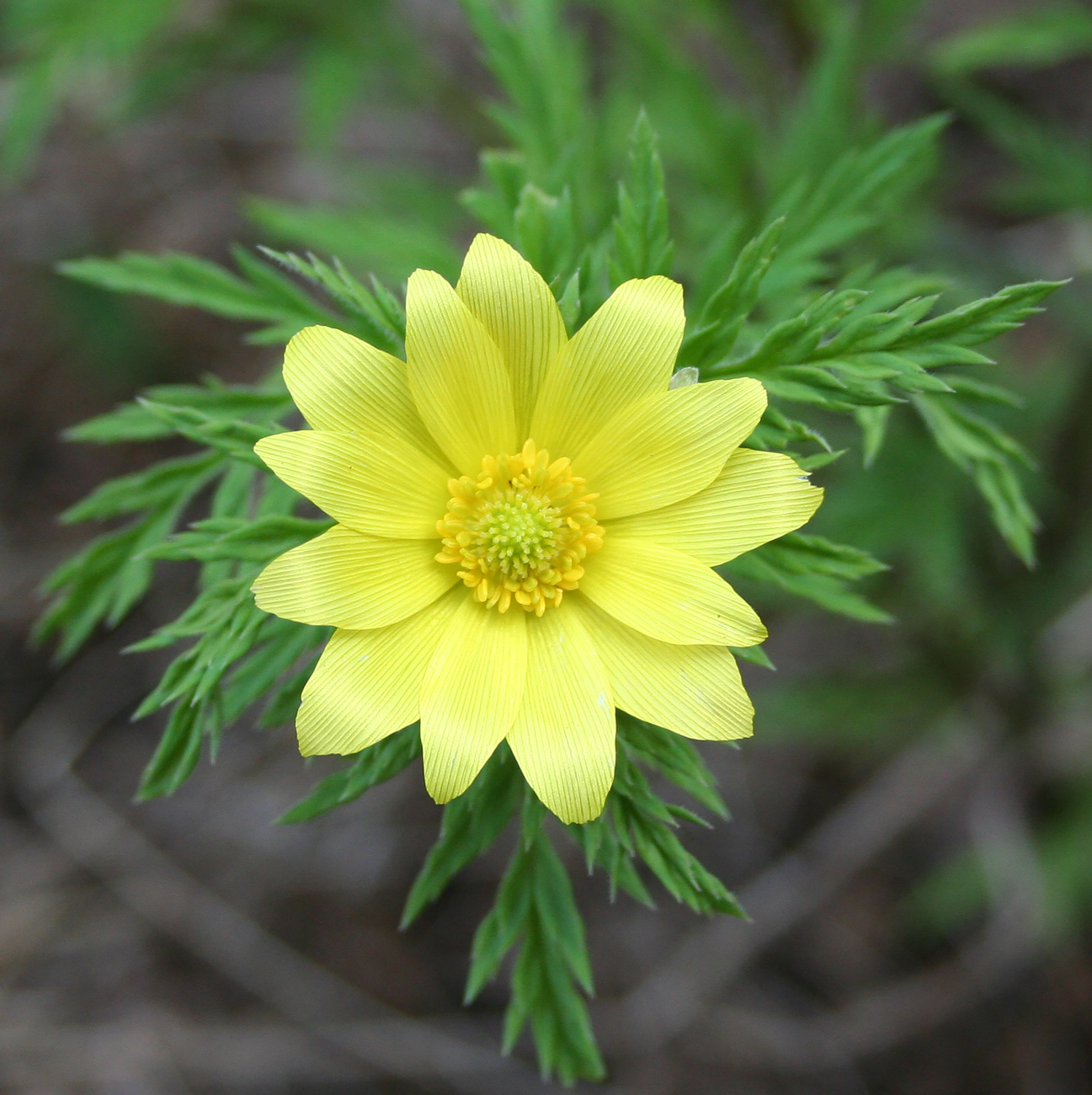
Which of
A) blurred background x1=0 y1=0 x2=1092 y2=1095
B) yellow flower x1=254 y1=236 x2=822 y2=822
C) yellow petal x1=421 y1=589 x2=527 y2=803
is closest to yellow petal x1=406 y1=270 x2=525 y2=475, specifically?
yellow flower x1=254 y1=236 x2=822 y2=822

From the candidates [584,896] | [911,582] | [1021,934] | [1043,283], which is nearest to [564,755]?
[1043,283]

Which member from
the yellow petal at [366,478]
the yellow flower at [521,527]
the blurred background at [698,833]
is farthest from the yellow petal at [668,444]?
the blurred background at [698,833]

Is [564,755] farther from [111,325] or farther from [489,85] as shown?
[489,85]

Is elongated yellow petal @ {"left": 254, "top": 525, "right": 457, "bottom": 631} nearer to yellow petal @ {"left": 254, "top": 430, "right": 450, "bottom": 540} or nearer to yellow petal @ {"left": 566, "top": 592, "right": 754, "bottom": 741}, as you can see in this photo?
yellow petal @ {"left": 254, "top": 430, "right": 450, "bottom": 540}

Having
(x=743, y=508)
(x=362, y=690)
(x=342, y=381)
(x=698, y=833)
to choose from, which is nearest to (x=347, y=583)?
(x=362, y=690)

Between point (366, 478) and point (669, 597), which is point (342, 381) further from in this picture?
point (669, 597)
